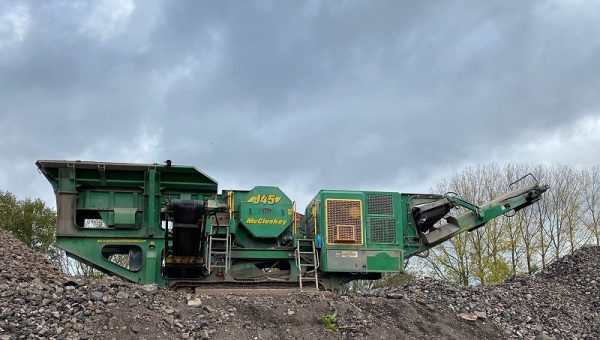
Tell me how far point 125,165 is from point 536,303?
8.78m

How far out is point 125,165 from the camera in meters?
11.9

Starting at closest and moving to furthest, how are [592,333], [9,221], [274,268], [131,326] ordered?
[131,326]
[592,333]
[274,268]
[9,221]

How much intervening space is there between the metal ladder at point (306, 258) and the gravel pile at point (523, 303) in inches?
46.6

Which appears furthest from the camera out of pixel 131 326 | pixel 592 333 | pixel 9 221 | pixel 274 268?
pixel 9 221

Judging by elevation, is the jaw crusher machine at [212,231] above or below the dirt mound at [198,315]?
above

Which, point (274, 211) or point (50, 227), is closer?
point (274, 211)

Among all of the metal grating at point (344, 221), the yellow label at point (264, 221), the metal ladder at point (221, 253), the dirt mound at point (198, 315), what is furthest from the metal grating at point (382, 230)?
the metal ladder at point (221, 253)

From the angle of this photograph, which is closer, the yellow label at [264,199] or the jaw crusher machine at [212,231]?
the jaw crusher machine at [212,231]

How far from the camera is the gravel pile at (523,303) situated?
10906 millimetres

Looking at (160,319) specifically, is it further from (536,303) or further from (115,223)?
(536,303)

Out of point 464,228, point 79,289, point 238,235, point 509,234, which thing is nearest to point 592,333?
point 464,228

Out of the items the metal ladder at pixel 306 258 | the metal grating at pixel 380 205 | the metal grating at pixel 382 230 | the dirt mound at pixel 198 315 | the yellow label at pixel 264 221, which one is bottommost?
the dirt mound at pixel 198 315

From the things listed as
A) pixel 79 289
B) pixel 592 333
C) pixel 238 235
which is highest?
pixel 238 235

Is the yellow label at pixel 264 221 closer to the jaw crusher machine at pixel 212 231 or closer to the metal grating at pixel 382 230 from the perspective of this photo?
the jaw crusher machine at pixel 212 231
